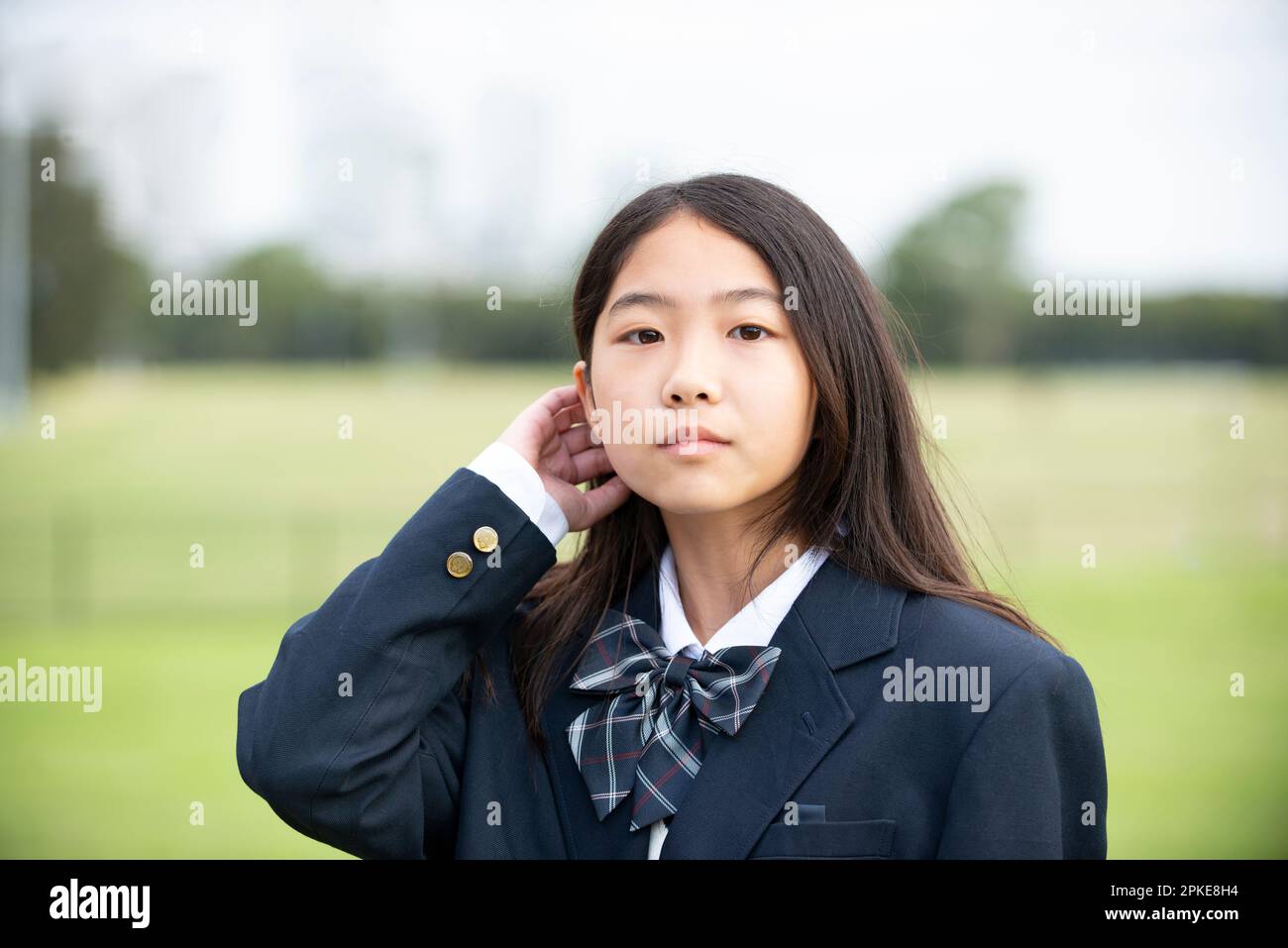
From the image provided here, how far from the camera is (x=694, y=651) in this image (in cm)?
237

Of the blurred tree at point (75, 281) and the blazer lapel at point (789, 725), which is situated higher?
the blurred tree at point (75, 281)

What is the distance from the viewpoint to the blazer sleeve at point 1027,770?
1974 millimetres

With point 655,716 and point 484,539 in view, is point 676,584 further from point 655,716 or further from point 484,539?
point 484,539

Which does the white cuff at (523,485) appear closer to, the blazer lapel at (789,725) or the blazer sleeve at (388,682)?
the blazer sleeve at (388,682)

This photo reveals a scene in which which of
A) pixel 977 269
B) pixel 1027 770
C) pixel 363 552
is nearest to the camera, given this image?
pixel 1027 770

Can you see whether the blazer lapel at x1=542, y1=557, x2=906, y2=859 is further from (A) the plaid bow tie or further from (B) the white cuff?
(B) the white cuff

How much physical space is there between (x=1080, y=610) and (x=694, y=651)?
69.5ft

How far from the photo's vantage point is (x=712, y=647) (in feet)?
7.68

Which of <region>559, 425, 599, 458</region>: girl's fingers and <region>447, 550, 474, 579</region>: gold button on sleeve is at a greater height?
<region>559, 425, 599, 458</region>: girl's fingers

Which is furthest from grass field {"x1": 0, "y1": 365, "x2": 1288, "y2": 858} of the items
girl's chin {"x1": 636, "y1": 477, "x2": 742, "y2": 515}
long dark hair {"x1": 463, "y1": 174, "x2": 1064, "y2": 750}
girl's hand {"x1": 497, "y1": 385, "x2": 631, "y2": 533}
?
girl's hand {"x1": 497, "y1": 385, "x2": 631, "y2": 533}

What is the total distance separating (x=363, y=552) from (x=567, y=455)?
701 inches

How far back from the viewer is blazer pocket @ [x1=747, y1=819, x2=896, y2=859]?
204cm

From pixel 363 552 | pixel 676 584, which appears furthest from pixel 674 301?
pixel 363 552

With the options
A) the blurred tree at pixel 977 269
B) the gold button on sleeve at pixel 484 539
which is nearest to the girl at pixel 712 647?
the gold button on sleeve at pixel 484 539
